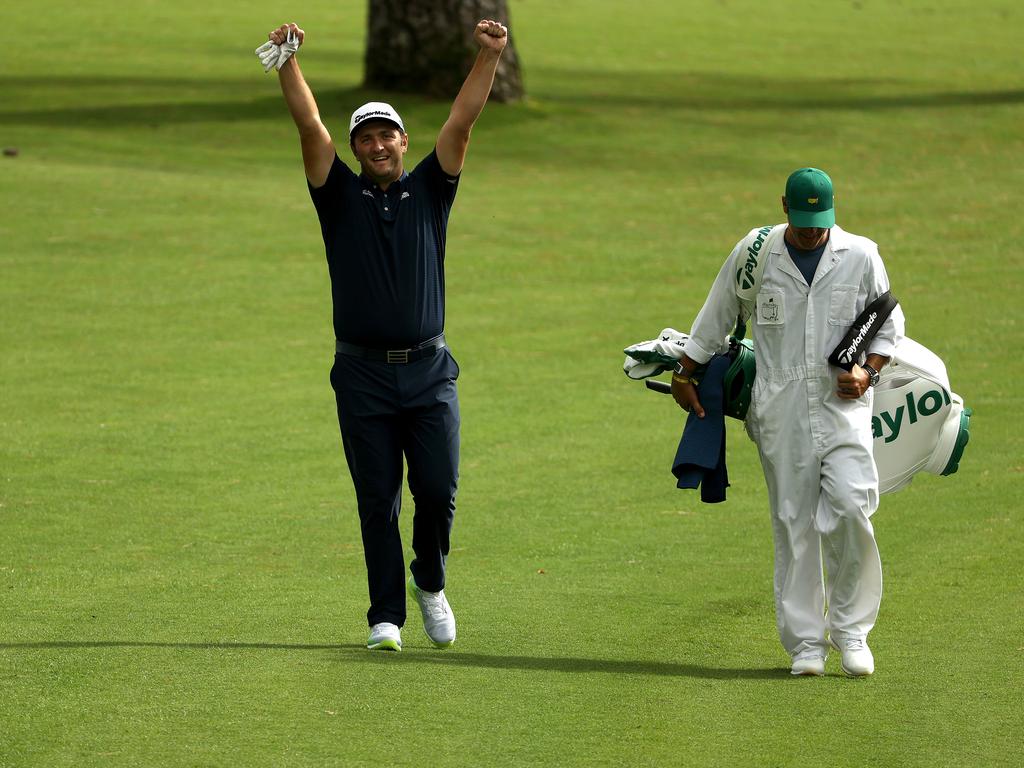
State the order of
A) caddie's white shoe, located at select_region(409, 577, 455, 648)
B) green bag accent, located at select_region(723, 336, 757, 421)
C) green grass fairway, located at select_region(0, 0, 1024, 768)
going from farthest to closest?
caddie's white shoe, located at select_region(409, 577, 455, 648) < green bag accent, located at select_region(723, 336, 757, 421) < green grass fairway, located at select_region(0, 0, 1024, 768)

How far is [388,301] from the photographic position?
7.26 metres

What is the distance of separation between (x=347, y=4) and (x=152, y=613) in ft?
116

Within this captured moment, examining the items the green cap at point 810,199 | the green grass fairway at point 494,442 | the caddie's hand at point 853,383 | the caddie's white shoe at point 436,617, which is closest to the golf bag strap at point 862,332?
the caddie's hand at point 853,383

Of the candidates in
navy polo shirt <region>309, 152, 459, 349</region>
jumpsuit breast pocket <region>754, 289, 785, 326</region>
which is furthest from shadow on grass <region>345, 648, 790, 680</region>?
jumpsuit breast pocket <region>754, 289, 785, 326</region>

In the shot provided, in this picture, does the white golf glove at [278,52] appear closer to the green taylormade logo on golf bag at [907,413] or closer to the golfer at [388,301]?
the golfer at [388,301]

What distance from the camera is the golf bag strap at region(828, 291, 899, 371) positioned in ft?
23.6

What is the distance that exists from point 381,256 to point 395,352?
0.41m

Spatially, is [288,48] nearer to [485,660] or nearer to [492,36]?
[492,36]

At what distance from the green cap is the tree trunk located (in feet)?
59.4

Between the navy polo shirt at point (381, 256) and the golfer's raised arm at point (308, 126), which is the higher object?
the golfer's raised arm at point (308, 126)

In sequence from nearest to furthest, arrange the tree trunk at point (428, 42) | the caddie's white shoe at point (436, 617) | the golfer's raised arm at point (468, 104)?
the golfer's raised arm at point (468, 104)
the caddie's white shoe at point (436, 617)
the tree trunk at point (428, 42)

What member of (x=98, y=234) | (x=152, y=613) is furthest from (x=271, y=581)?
(x=98, y=234)

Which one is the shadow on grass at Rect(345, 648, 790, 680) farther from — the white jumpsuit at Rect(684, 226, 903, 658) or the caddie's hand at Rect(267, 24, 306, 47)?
the caddie's hand at Rect(267, 24, 306, 47)

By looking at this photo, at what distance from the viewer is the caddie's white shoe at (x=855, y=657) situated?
7.16 metres
